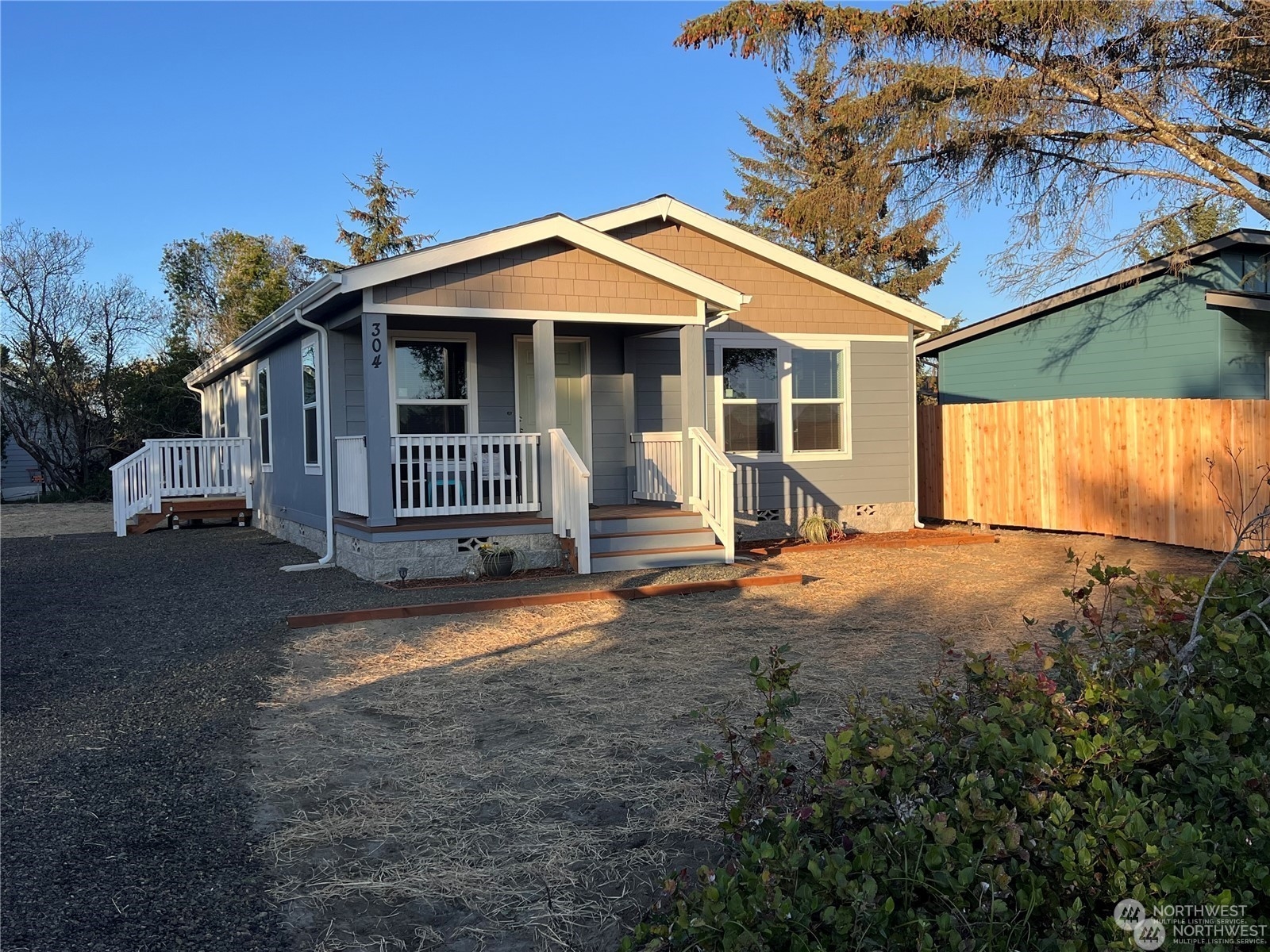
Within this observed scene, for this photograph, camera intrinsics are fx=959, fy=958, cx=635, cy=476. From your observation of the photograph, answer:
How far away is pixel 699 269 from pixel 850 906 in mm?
10889

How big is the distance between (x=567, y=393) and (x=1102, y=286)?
862cm

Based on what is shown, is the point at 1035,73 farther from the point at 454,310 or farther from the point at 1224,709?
the point at 1224,709

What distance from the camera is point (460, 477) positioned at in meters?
9.88

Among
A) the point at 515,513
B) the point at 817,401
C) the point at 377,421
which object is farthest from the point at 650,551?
the point at 817,401

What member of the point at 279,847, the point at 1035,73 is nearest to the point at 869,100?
the point at 1035,73

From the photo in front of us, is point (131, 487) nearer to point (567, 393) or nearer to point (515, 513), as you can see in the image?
point (567, 393)

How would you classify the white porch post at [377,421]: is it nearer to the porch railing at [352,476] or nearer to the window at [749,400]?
the porch railing at [352,476]

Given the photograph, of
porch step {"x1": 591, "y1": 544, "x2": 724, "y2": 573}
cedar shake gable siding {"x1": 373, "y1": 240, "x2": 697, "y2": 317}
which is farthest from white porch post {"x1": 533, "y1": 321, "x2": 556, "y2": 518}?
porch step {"x1": 591, "y1": 544, "x2": 724, "y2": 573}

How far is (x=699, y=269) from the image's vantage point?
1248cm

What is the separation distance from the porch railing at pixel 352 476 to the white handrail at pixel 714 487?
3481 millimetres

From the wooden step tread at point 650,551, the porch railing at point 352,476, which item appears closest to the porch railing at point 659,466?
the wooden step tread at point 650,551

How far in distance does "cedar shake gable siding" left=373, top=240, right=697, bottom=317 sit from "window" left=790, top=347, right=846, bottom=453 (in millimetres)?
2863

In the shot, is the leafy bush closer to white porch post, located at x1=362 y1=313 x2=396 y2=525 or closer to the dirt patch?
white porch post, located at x1=362 y1=313 x2=396 y2=525

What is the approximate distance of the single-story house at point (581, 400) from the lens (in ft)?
31.1
